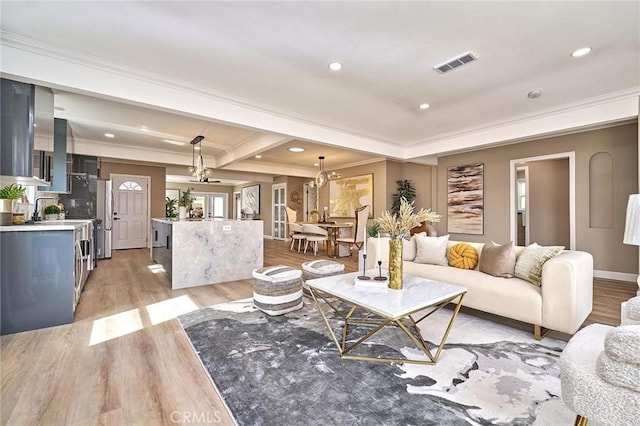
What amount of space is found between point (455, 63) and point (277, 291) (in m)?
2.90

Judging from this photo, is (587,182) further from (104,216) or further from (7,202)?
(104,216)

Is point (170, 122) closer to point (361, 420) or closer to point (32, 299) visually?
point (32, 299)

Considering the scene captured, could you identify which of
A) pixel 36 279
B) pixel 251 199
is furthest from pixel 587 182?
pixel 251 199

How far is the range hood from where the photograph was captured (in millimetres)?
2512

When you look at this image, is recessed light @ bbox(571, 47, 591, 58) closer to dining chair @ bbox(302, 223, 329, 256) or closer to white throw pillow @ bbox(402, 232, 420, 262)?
white throw pillow @ bbox(402, 232, 420, 262)

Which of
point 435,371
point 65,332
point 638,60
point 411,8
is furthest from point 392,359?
point 638,60

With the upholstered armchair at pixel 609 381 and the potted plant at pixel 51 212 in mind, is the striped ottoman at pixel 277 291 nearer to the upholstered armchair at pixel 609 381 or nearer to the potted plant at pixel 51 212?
the upholstered armchair at pixel 609 381

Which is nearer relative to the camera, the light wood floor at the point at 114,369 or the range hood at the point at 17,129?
the light wood floor at the point at 114,369

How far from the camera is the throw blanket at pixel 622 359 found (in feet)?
3.24

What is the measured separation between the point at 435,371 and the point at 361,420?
2.33 ft

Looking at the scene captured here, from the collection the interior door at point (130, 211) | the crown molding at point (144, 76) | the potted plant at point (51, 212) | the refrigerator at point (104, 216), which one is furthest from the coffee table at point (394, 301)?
the interior door at point (130, 211)

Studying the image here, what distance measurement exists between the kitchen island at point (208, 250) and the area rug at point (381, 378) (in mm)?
1616

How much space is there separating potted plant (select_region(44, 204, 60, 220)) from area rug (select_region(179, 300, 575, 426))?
145 inches

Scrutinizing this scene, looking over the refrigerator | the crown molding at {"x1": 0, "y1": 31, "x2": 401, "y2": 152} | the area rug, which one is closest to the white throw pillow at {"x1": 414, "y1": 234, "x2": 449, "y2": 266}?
the area rug
